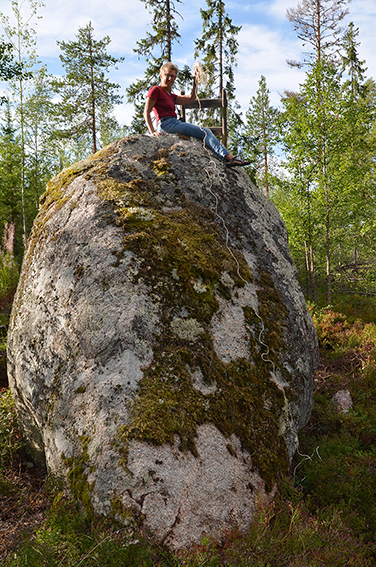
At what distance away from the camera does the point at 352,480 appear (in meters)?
4.01

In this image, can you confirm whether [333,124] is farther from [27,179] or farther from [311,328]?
[27,179]

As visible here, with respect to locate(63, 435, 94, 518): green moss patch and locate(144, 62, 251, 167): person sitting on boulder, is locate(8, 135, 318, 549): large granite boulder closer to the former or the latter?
locate(63, 435, 94, 518): green moss patch

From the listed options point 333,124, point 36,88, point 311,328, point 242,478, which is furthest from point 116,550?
point 36,88

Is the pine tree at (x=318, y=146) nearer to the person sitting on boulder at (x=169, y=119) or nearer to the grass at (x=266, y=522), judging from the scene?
the person sitting on boulder at (x=169, y=119)

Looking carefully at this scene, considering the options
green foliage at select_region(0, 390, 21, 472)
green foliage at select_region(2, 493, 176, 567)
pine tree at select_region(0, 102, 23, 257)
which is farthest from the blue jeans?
pine tree at select_region(0, 102, 23, 257)

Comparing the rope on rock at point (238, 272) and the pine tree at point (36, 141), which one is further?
the pine tree at point (36, 141)

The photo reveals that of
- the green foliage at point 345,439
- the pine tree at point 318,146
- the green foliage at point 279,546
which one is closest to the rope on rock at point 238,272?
the green foliage at point 345,439

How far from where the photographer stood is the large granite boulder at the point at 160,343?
2.81 metres

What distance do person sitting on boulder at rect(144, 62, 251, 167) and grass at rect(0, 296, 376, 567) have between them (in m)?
4.15

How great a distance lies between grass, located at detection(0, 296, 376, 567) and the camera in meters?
2.37

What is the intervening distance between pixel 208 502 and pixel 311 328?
317 cm

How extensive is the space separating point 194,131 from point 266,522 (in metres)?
5.01

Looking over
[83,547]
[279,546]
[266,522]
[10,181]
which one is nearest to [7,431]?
[83,547]

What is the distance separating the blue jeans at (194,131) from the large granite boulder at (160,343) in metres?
0.35
